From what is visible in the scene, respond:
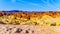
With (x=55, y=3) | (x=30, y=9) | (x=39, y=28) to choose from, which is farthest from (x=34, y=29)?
(x=55, y=3)

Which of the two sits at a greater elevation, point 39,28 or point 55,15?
point 55,15

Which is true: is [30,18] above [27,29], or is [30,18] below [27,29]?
above

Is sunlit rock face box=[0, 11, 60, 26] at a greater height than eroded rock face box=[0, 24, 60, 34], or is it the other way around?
sunlit rock face box=[0, 11, 60, 26]

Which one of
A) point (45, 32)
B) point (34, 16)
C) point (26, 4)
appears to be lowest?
point (45, 32)

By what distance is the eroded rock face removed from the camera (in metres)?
→ 1.34

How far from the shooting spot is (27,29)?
1369 mm

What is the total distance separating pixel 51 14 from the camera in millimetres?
1381

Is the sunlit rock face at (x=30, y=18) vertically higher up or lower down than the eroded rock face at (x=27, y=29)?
higher up

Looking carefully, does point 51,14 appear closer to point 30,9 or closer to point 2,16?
point 30,9

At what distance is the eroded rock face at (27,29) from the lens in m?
1.34

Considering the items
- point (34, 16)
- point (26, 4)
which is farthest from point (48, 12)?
point (26, 4)

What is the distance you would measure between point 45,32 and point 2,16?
523 millimetres

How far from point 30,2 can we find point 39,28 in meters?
0.31

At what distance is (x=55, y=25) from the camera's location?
4.42 feet
